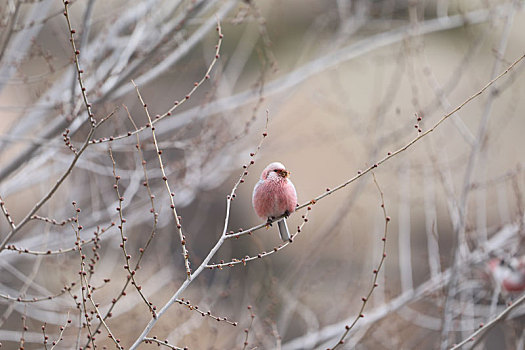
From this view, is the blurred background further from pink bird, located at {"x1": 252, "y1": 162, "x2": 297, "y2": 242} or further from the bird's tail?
the bird's tail

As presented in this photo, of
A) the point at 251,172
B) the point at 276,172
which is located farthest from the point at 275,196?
the point at 251,172

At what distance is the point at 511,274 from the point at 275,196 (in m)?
2.41

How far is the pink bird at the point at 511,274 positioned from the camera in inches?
183

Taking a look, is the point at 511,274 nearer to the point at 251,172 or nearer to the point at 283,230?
the point at 283,230

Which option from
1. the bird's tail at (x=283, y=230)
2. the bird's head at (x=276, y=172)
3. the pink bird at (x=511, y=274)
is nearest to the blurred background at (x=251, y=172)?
the pink bird at (x=511, y=274)

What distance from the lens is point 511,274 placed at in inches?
184

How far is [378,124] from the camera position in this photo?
544cm

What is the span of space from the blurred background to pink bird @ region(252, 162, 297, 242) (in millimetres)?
399

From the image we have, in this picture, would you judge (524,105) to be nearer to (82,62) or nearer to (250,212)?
(250,212)

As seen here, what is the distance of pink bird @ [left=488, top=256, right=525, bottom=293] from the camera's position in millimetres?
4656

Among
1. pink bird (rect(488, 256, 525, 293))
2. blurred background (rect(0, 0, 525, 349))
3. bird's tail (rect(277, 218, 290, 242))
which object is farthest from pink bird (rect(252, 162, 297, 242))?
pink bird (rect(488, 256, 525, 293))

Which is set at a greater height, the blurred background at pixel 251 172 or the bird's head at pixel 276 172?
the blurred background at pixel 251 172

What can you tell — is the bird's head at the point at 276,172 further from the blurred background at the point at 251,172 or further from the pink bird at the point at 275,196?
the blurred background at the point at 251,172

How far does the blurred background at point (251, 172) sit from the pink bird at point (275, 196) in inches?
15.7
